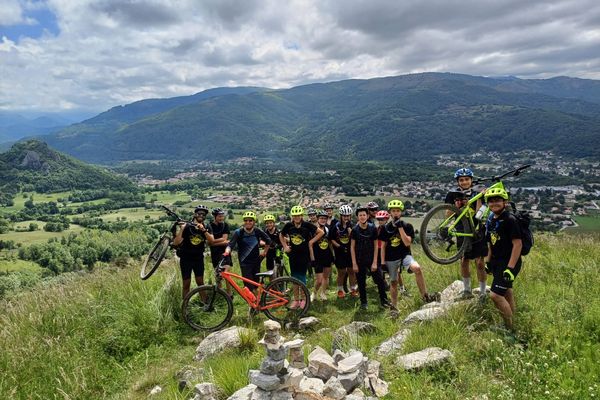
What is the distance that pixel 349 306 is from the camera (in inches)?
303

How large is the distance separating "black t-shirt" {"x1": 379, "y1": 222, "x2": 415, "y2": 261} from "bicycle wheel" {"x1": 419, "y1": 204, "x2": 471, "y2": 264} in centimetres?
40

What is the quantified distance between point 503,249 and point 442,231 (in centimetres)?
161

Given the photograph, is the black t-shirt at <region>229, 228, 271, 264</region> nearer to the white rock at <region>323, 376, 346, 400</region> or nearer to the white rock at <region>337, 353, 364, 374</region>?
the white rock at <region>337, 353, 364, 374</region>

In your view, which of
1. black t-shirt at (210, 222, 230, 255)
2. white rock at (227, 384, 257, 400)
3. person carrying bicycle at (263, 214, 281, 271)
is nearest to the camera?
white rock at (227, 384, 257, 400)

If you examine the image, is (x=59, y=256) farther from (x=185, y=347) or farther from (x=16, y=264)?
(x=185, y=347)

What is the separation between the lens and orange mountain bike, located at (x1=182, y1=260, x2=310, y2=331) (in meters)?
6.87

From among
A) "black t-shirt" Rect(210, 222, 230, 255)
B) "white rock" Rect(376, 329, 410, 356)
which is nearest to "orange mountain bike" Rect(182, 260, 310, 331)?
"black t-shirt" Rect(210, 222, 230, 255)

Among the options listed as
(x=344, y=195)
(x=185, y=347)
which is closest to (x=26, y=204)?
(x=344, y=195)

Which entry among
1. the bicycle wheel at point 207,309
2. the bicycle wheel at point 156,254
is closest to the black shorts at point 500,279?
the bicycle wheel at point 207,309

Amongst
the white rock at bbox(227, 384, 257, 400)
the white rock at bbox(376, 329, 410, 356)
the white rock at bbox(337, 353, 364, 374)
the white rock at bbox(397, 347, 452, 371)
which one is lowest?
the white rock at bbox(376, 329, 410, 356)

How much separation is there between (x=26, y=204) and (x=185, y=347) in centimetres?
11159

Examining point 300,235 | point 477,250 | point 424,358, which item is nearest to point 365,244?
point 300,235

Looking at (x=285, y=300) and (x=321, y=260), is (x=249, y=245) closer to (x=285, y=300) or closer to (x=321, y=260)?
(x=285, y=300)

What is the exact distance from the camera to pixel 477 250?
20.1ft
